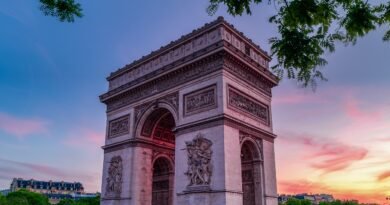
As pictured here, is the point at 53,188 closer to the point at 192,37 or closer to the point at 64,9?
the point at 192,37

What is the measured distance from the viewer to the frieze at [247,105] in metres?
20.9

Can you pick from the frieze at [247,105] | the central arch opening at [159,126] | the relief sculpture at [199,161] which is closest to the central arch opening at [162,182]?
the central arch opening at [159,126]

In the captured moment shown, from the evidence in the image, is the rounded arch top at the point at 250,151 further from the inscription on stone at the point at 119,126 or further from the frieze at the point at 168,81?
the inscription on stone at the point at 119,126

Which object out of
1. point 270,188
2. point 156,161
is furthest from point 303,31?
point 156,161

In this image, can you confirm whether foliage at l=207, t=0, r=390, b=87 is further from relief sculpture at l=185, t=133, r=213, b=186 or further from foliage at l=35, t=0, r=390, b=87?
relief sculpture at l=185, t=133, r=213, b=186

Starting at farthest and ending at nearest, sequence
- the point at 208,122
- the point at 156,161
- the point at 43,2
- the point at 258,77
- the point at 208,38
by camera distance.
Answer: the point at 156,161 → the point at 258,77 → the point at 208,38 → the point at 208,122 → the point at 43,2

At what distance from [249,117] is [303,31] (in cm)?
1628

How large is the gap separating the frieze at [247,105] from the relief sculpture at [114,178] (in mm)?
9685

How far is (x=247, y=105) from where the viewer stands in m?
22.2

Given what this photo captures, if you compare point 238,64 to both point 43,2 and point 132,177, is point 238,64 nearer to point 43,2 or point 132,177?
point 132,177

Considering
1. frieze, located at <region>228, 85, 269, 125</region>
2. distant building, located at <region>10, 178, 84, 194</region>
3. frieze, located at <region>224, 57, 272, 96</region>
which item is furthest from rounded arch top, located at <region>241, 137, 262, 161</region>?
distant building, located at <region>10, 178, 84, 194</region>

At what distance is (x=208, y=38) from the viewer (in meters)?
22.0

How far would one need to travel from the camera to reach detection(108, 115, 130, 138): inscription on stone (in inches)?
1038

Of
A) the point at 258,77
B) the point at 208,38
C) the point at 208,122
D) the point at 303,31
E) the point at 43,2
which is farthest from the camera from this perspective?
the point at 258,77
